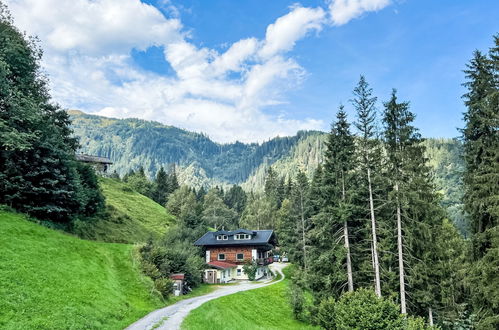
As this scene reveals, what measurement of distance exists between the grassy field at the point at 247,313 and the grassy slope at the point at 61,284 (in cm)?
416

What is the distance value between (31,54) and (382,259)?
37.5 metres

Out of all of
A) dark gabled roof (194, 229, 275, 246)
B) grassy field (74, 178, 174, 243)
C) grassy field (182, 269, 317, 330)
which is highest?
grassy field (74, 178, 174, 243)

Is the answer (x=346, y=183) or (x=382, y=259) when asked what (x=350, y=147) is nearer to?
(x=346, y=183)

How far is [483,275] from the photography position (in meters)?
18.1

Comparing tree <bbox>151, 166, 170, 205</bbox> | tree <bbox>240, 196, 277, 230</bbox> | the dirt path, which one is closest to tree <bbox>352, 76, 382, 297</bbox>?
the dirt path

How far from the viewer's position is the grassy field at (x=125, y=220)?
41662mm

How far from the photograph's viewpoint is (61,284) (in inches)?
731

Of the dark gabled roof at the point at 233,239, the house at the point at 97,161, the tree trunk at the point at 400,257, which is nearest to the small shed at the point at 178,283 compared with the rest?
the tree trunk at the point at 400,257

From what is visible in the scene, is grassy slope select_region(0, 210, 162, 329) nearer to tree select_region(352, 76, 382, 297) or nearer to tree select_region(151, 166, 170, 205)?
tree select_region(352, 76, 382, 297)

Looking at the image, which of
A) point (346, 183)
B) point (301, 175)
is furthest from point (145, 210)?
point (346, 183)

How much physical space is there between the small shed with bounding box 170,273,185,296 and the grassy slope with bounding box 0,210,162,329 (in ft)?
17.3

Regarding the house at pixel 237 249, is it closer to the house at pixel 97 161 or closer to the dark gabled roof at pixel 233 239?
the dark gabled roof at pixel 233 239

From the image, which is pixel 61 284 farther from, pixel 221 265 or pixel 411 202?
pixel 221 265

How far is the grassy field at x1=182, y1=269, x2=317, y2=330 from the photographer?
76.7 feet
